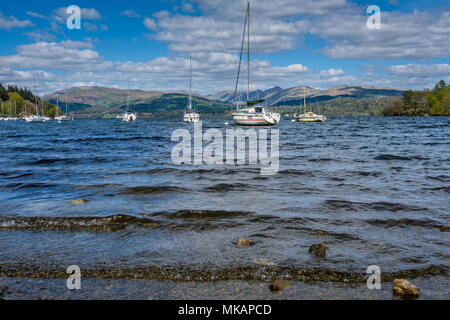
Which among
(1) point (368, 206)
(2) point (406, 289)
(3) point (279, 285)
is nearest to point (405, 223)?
(1) point (368, 206)

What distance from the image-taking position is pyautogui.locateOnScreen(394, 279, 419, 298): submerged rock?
16.1 ft

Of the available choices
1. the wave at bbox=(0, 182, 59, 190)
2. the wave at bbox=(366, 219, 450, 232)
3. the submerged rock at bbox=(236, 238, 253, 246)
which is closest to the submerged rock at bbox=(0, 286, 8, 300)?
the submerged rock at bbox=(236, 238, 253, 246)

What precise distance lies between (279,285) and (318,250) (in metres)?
1.55

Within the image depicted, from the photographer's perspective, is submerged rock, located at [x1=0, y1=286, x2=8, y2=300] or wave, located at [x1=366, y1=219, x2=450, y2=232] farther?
wave, located at [x1=366, y1=219, x2=450, y2=232]

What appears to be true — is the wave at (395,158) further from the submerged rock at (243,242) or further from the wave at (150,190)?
the submerged rock at (243,242)

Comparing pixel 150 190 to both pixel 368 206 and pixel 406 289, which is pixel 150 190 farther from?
pixel 406 289

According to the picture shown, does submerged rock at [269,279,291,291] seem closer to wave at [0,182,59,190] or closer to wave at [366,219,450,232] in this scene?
wave at [366,219,450,232]

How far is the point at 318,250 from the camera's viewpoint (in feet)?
21.2

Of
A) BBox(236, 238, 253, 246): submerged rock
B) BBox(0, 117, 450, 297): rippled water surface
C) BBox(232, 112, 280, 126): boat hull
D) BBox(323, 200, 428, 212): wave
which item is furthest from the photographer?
BBox(232, 112, 280, 126): boat hull

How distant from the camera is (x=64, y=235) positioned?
25.5ft

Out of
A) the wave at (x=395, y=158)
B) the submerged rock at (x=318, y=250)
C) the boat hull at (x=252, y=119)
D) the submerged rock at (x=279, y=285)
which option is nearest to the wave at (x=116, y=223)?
the submerged rock at (x=318, y=250)

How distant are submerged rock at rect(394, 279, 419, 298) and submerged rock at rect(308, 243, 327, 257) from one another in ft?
5.08

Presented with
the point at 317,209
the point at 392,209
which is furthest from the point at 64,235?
the point at 392,209
